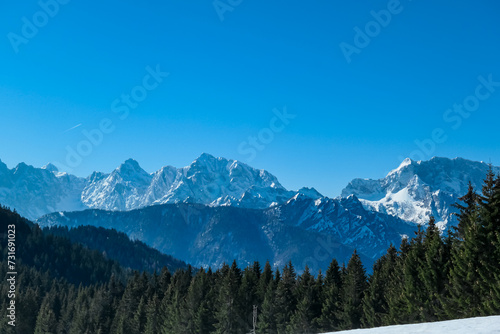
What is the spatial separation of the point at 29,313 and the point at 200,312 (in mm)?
86367

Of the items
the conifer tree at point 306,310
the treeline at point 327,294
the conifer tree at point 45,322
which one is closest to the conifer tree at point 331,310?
the treeline at point 327,294

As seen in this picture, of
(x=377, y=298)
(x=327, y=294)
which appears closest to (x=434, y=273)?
(x=377, y=298)

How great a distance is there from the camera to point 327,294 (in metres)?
80.2

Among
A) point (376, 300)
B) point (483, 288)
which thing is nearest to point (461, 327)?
point (483, 288)

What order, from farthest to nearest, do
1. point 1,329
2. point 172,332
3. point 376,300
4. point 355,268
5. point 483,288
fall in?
point 1,329, point 172,332, point 355,268, point 376,300, point 483,288

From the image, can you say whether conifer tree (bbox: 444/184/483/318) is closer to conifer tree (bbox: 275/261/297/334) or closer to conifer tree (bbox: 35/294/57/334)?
conifer tree (bbox: 275/261/297/334)

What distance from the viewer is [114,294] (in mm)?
134125

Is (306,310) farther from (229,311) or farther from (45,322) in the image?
(45,322)

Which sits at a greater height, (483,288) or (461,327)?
(483,288)

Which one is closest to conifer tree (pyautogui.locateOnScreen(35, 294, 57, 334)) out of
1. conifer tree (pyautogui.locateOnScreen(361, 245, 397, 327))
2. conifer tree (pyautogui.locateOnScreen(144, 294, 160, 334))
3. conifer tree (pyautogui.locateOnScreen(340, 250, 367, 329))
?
conifer tree (pyautogui.locateOnScreen(144, 294, 160, 334))

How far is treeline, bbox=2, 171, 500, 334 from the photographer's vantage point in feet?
143

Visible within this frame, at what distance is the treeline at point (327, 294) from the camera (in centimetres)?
4353

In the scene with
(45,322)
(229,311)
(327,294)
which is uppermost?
(45,322)

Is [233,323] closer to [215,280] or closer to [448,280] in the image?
[215,280]
